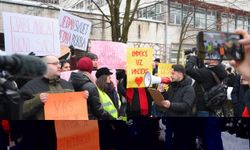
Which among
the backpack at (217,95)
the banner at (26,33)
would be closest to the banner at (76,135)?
the banner at (26,33)

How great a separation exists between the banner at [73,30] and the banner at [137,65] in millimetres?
578

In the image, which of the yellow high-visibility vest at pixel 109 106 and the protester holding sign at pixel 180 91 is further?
the protester holding sign at pixel 180 91

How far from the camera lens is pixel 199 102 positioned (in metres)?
2.54

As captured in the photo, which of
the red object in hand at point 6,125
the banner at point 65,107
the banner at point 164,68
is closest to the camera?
the red object in hand at point 6,125

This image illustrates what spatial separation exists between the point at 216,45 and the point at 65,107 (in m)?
0.59

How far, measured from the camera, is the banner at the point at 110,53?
4.61 metres

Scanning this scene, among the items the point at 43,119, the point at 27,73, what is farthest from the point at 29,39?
the point at 27,73

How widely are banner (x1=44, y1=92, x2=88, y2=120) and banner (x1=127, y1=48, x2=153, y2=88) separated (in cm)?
291

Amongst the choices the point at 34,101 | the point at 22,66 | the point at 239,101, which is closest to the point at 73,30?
the point at 239,101

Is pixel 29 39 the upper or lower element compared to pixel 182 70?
upper

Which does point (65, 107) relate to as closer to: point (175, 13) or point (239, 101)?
point (239, 101)

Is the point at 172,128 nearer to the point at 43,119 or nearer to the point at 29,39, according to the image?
Result: the point at 43,119

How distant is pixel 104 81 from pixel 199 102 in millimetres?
1130

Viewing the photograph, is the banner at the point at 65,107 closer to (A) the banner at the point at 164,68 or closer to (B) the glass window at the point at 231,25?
(B) the glass window at the point at 231,25
